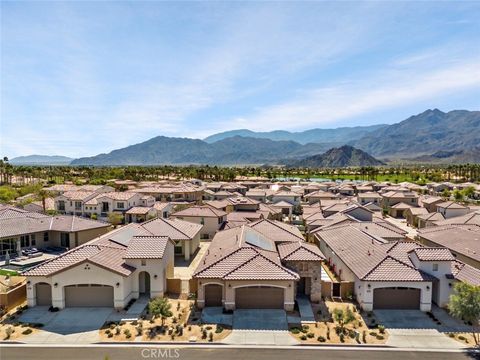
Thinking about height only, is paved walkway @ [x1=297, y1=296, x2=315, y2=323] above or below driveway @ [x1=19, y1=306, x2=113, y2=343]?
below

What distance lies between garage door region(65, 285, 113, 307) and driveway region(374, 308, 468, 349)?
19262 mm

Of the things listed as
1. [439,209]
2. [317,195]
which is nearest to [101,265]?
[439,209]

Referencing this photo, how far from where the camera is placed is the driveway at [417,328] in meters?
20.8

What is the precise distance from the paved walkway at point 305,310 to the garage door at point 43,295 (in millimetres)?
18432

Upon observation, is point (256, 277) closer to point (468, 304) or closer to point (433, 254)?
point (468, 304)

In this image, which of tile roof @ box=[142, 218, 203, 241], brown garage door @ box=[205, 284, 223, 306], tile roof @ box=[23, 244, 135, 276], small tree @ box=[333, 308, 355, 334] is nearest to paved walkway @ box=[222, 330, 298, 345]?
small tree @ box=[333, 308, 355, 334]

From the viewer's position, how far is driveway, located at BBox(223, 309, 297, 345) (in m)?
20.8

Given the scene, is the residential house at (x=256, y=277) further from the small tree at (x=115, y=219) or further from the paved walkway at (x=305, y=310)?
the small tree at (x=115, y=219)

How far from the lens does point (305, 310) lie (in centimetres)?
2502

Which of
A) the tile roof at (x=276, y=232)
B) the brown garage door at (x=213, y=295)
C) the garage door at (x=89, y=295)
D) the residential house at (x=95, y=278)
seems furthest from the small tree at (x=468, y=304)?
the garage door at (x=89, y=295)

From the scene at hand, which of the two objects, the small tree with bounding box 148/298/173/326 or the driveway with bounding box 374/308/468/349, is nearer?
the driveway with bounding box 374/308/468/349

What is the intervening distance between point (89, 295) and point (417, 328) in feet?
74.8

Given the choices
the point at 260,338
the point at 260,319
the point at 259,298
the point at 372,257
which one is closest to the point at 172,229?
the point at 259,298

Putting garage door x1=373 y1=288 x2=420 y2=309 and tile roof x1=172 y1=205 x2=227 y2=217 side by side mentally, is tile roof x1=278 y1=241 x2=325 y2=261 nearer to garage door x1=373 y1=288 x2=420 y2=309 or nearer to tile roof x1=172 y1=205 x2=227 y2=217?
garage door x1=373 y1=288 x2=420 y2=309
